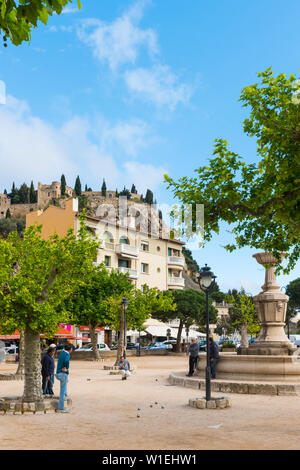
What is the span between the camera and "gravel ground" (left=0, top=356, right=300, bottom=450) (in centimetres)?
736

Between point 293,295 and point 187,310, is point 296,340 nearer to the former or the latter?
point 187,310

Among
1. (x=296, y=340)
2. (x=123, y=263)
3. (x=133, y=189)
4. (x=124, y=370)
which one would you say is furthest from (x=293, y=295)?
(x=133, y=189)

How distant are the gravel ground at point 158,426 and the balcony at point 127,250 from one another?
136 ft

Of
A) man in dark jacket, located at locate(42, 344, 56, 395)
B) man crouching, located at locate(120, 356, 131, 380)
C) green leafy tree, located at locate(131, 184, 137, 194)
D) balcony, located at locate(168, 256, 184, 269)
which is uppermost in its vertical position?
green leafy tree, located at locate(131, 184, 137, 194)

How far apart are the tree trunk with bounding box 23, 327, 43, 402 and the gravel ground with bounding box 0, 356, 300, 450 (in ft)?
2.90

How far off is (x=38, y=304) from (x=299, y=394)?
317 inches

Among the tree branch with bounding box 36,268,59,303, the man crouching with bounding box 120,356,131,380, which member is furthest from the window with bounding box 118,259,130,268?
the tree branch with bounding box 36,268,59,303

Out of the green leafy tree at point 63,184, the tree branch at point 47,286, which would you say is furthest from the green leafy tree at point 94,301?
the green leafy tree at point 63,184

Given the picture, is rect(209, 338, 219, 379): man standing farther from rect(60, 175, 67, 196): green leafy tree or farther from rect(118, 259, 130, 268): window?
rect(60, 175, 67, 196): green leafy tree

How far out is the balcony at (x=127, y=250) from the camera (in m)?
55.5

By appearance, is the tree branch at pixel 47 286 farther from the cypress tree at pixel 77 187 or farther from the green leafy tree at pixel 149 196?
the green leafy tree at pixel 149 196

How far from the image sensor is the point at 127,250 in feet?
185

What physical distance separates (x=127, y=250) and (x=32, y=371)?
45.2 metres
